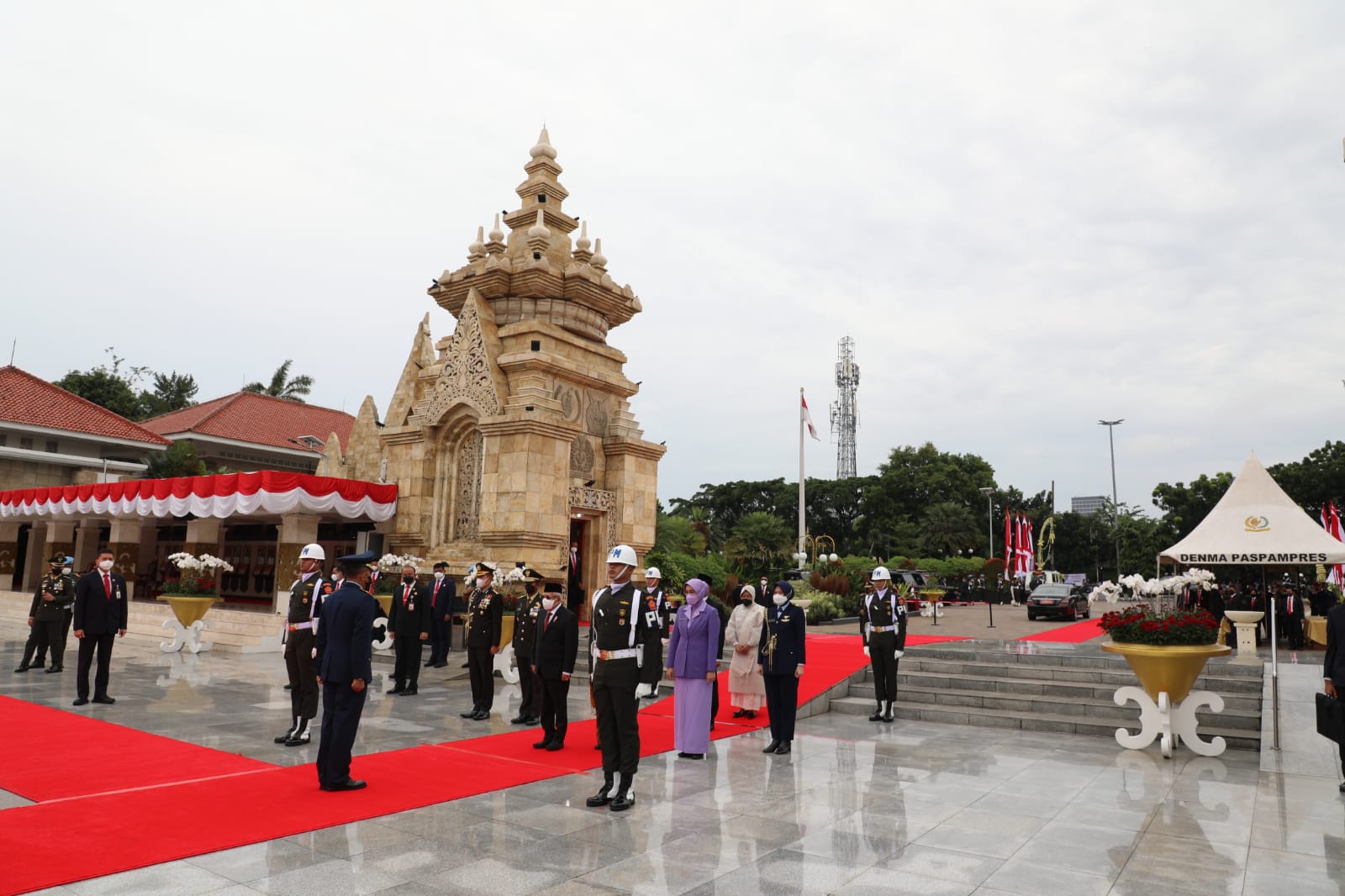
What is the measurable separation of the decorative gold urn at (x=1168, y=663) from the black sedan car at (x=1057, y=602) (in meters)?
19.2

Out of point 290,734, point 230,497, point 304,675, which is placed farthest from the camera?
point 230,497

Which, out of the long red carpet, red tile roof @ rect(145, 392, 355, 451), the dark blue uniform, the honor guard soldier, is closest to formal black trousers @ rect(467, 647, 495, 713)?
the honor guard soldier

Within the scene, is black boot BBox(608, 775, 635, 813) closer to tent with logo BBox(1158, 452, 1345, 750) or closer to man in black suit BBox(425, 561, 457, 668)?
man in black suit BBox(425, 561, 457, 668)

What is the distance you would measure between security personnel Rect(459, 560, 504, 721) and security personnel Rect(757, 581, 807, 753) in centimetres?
347

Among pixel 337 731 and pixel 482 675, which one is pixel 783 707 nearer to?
pixel 482 675

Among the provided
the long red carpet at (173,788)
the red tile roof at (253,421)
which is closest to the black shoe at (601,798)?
the long red carpet at (173,788)

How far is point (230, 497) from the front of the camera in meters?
19.1

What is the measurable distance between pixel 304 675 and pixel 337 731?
6.85 feet

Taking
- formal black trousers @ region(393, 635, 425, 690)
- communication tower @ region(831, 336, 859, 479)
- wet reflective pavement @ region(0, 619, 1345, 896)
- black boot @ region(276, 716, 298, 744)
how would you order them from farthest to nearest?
communication tower @ region(831, 336, 859, 479)
formal black trousers @ region(393, 635, 425, 690)
black boot @ region(276, 716, 298, 744)
wet reflective pavement @ region(0, 619, 1345, 896)

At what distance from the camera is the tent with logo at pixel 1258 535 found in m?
10.5

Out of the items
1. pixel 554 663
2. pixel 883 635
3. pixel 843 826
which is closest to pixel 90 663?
pixel 554 663

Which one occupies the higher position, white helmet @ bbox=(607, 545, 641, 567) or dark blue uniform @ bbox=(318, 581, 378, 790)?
white helmet @ bbox=(607, 545, 641, 567)

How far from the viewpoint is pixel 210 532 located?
72.0 feet

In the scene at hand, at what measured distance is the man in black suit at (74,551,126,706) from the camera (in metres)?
9.83
